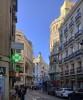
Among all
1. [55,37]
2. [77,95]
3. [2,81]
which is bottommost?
[77,95]

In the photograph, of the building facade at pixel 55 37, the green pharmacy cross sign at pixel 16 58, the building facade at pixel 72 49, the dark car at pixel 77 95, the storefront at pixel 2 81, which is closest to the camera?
the storefront at pixel 2 81

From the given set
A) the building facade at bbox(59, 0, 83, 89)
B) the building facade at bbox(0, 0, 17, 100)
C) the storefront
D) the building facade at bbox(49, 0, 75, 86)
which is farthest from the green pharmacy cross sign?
the building facade at bbox(49, 0, 75, 86)

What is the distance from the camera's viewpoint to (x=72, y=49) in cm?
5806

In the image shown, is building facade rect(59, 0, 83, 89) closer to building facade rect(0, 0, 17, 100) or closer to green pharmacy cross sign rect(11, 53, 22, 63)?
green pharmacy cross sign rect(11, 53, 22, 63)

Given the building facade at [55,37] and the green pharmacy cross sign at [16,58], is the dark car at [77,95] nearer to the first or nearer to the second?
the green pharmacy cross sign at [16,58]

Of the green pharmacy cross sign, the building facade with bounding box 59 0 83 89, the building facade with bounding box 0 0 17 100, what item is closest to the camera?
the building facade with bounding box 0 0 17 100

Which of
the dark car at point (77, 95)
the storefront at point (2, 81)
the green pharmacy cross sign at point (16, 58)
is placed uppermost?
the green pharmacy cross sign at point (16, 58)

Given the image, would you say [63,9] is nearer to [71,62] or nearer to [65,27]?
[65,27]

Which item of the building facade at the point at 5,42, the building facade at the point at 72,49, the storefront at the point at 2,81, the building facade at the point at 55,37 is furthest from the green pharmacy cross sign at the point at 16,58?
the building facade at the point at 55,37

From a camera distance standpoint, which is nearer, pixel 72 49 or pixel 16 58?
pixel 16 58

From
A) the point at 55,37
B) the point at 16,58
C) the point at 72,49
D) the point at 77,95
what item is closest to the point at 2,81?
the point at 16,58

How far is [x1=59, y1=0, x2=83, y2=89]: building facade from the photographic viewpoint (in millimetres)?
52219

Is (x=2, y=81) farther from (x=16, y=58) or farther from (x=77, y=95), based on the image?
(x=77, y=95)

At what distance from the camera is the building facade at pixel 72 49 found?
171ft
